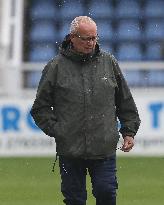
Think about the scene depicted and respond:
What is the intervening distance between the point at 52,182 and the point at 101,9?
9.11 m

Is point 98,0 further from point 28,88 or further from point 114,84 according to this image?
point 114,84

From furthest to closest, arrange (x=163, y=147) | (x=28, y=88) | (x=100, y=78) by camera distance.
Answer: (x=28, y=88) → (x=163, y=147) → (x=100, y=78)

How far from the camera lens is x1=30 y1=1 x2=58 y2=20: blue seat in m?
19.4

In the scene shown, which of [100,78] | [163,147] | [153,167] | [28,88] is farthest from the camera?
[28,88]

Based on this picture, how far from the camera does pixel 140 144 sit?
14.2 m

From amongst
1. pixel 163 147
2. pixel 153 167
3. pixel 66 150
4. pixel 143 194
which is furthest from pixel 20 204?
pixel 163 147

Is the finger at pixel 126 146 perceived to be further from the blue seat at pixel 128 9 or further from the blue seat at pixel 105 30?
the blue seat at pixel 128 9

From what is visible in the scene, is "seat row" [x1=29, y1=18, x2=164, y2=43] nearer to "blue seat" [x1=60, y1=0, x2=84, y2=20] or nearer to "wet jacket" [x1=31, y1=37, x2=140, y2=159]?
"blue seat" [x1=60, y1=0, x2=84, y2=20]

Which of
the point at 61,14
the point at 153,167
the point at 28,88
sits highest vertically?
the point at 61,14

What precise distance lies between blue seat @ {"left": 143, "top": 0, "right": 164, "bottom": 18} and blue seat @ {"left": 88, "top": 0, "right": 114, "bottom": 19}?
75 cm

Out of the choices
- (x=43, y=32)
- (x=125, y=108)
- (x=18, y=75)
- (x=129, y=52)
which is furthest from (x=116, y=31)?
(x=125, y=108)

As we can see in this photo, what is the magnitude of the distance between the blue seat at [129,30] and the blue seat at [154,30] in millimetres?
174

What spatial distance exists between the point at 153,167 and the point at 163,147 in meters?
1.72

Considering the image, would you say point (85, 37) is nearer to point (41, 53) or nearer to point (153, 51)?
point (41, 53)
